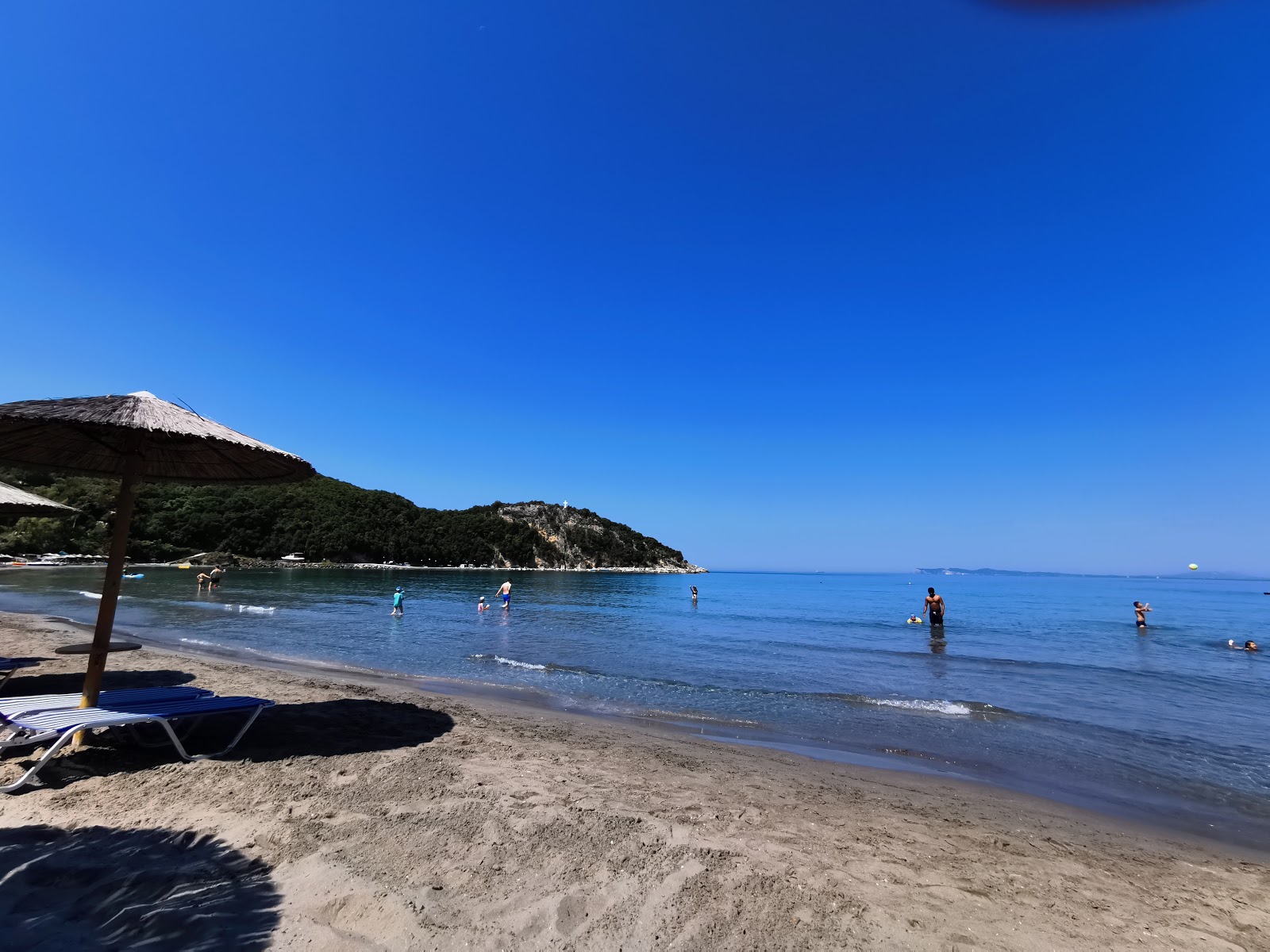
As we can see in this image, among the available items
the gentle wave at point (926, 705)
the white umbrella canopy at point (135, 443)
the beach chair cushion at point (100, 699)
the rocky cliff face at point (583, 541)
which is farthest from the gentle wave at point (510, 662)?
the rocky cliff face at point (583, 541)

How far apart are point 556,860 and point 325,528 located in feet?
374

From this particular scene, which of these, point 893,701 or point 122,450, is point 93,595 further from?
point 893,701

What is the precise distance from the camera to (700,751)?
804 cm

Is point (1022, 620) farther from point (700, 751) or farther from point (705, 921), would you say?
point (705, 921)

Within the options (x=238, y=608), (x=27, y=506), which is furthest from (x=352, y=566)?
(x=27, y=506)

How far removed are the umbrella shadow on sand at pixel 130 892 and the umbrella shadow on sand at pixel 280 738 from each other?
151 centimetres

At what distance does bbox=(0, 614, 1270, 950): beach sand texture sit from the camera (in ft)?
11.1

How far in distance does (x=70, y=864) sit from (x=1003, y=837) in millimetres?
7238

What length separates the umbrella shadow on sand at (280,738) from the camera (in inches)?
218

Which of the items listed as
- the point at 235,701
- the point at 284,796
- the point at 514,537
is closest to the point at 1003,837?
the point at 284,796

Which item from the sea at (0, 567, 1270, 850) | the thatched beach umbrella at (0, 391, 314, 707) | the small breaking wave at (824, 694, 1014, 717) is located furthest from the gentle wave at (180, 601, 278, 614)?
the small breaking wave at (824, 694, 1014, 717)

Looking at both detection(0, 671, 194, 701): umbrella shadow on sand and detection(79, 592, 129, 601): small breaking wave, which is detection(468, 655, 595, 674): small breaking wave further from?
detection(79, 592, 129, 601): small breaking wave

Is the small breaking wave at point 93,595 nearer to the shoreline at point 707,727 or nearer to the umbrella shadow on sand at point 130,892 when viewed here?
the shoreline at point 707,727

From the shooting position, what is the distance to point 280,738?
22.4ft
